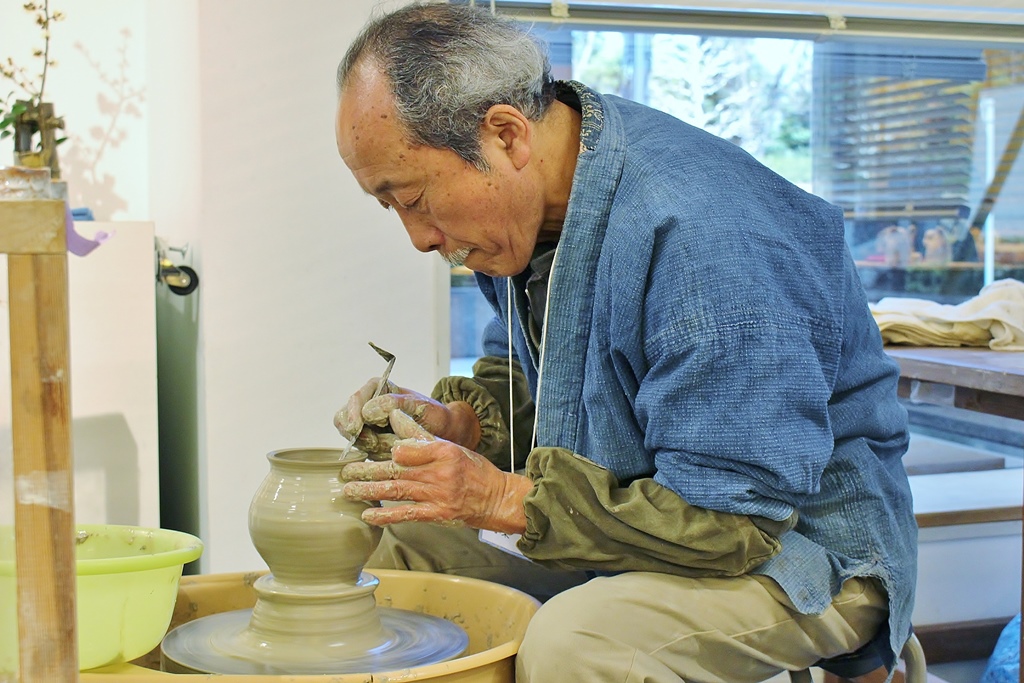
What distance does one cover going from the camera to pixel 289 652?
1.45 metres

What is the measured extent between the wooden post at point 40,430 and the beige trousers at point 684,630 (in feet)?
1.83

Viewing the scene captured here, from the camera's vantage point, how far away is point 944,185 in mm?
3191

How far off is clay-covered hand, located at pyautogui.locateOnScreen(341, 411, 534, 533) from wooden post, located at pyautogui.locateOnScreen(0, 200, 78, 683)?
48 cm

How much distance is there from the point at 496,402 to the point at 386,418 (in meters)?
0.35

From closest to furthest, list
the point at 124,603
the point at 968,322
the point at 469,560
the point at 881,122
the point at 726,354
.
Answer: the point at 726,354, the point at 124,603, the point at 469,560, the point at 968,322, the point at 881,122

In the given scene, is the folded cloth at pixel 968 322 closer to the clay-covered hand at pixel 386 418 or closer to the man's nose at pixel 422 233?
the clay-covered hand at pixel 386 418

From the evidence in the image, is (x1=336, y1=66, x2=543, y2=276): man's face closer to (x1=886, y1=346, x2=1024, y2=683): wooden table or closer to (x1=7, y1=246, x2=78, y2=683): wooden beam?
(x1=7, y1=246, x2=78, y2=683): wooden beam

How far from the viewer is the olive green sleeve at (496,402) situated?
183 centimetres

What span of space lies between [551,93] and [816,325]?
20.5 inches

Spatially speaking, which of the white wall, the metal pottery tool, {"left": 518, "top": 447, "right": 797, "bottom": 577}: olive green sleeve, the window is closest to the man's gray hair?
the metal pottery tool

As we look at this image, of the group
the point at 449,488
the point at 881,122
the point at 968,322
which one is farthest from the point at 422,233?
the point at 881,122

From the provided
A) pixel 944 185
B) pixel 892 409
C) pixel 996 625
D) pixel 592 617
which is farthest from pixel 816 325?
pixel 944 185

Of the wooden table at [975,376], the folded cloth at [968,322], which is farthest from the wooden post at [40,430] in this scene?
the folded cloth at [968,322]

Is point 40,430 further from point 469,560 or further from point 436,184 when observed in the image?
point 469,560
